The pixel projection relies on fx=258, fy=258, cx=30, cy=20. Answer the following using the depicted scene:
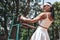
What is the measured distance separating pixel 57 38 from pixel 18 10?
6.21 feet

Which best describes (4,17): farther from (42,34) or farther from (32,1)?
(42,34)

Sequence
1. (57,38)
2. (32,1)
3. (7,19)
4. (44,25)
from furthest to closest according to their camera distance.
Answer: (32,1) < (7,19) < (57,38) < (44,25)

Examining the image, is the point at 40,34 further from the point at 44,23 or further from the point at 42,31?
the point at 44,23

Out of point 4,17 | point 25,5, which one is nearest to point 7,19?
point 4,17

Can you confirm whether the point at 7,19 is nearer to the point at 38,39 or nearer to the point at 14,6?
the point at 14,6

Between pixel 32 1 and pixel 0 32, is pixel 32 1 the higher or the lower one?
the higher one

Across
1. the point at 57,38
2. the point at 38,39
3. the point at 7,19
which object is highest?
the point at 38,39

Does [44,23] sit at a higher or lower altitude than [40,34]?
higher

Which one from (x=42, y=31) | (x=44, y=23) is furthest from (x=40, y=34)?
(x=44, y=23)

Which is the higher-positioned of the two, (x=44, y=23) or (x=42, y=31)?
(x=44, y=23)

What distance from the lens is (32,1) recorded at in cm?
1167

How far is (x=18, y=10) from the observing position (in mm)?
10203

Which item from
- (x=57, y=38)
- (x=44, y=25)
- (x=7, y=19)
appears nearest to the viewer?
(x=44, y=25)

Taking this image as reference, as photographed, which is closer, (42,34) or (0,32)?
(42,34)
